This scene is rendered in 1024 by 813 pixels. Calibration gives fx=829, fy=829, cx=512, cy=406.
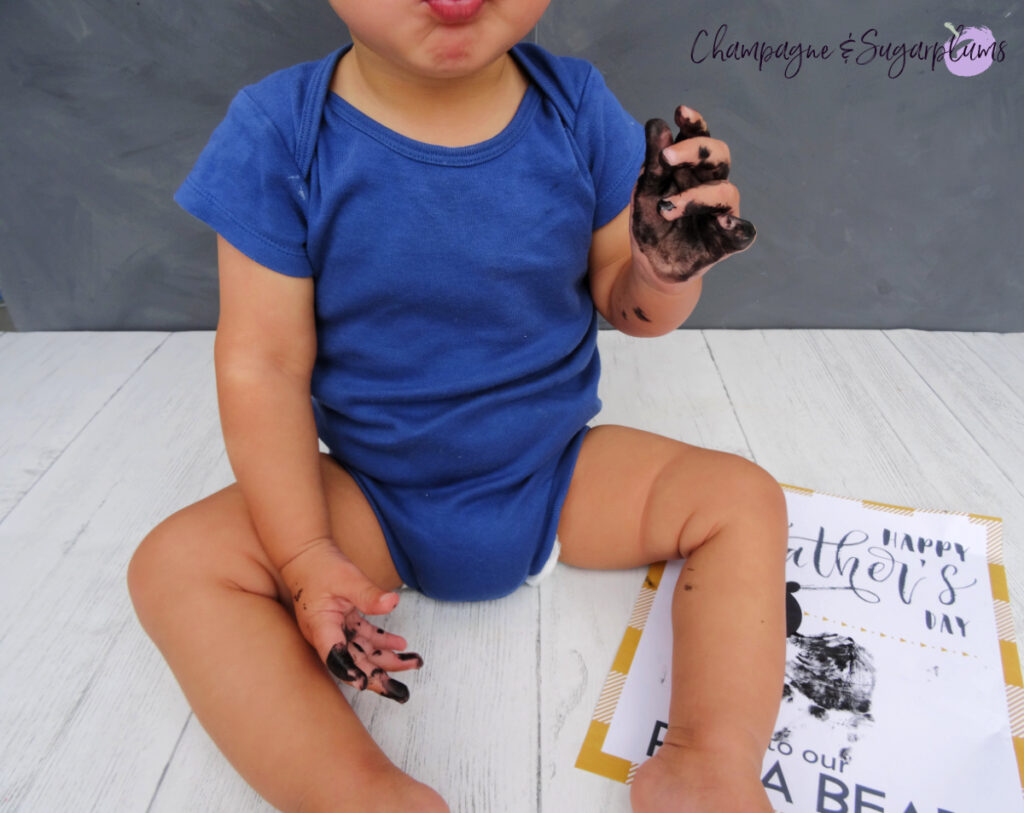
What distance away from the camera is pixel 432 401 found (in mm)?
651

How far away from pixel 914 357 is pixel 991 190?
219mm

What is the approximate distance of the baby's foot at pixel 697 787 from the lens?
0.49 meters

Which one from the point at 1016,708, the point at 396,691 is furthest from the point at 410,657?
the point at 1016,708

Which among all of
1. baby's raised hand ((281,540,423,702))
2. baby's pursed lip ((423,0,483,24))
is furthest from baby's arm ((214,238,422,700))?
baby's pursed lip ((423,0,483,24))

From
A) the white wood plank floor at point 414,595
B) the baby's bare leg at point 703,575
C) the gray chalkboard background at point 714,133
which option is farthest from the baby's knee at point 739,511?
the gray chalkboard background at point 714,133

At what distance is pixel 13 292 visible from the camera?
1.08 m

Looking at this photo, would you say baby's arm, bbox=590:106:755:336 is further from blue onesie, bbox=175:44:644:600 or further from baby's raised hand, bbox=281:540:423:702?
baby's raised hand, bbox=281:540:423:702

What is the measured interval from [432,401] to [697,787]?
0.33m

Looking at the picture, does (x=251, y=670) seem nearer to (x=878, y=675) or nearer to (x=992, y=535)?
(x=878, y=675)

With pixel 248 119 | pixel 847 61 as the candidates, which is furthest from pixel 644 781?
pixel 847 61

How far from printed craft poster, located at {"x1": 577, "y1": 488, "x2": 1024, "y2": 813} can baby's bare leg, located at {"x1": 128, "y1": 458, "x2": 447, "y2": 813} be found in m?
0.16

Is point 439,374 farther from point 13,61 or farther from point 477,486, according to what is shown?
point 13,61

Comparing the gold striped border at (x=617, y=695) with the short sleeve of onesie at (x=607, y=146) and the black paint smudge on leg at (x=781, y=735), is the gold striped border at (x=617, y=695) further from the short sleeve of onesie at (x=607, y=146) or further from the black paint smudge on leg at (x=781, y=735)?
the short sleeve of onesie at (x=607, y=146)

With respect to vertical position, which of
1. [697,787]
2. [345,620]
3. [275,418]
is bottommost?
[697,787]
